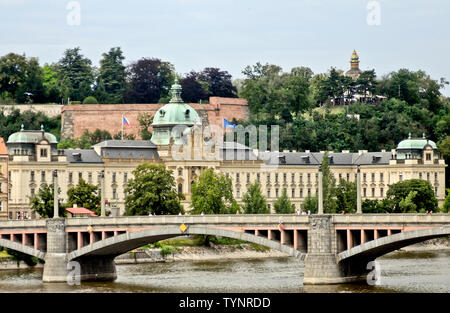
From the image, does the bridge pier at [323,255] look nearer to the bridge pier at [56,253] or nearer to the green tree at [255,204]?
the bridge pier at [56,253]

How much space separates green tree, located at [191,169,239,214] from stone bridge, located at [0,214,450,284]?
39094 mm

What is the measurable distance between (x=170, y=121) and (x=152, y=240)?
238ft

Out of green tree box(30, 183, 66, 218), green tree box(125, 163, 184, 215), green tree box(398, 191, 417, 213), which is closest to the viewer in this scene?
green tree box(30, 183, 66, 218)

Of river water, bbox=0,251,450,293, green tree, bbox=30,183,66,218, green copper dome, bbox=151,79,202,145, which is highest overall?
green copper dome, bbox=151,79,202,145

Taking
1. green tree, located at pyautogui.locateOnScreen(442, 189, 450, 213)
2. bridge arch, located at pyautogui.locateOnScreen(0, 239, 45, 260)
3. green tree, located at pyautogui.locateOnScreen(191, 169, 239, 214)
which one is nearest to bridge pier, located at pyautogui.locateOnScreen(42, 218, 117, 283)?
bridge arch, located at pyautogui.locateOnScreen(0, 239, 45, 260)

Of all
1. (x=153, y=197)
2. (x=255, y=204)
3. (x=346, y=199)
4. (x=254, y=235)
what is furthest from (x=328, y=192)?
(x=254, y=235)

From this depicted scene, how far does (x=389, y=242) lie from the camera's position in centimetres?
10169

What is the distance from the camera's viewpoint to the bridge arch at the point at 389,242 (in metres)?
100

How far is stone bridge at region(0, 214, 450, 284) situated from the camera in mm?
102875

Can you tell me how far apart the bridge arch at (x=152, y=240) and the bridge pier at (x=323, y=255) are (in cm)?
125

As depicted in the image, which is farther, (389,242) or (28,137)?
(28,137)

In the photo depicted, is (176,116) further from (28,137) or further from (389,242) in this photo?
(389,242)
